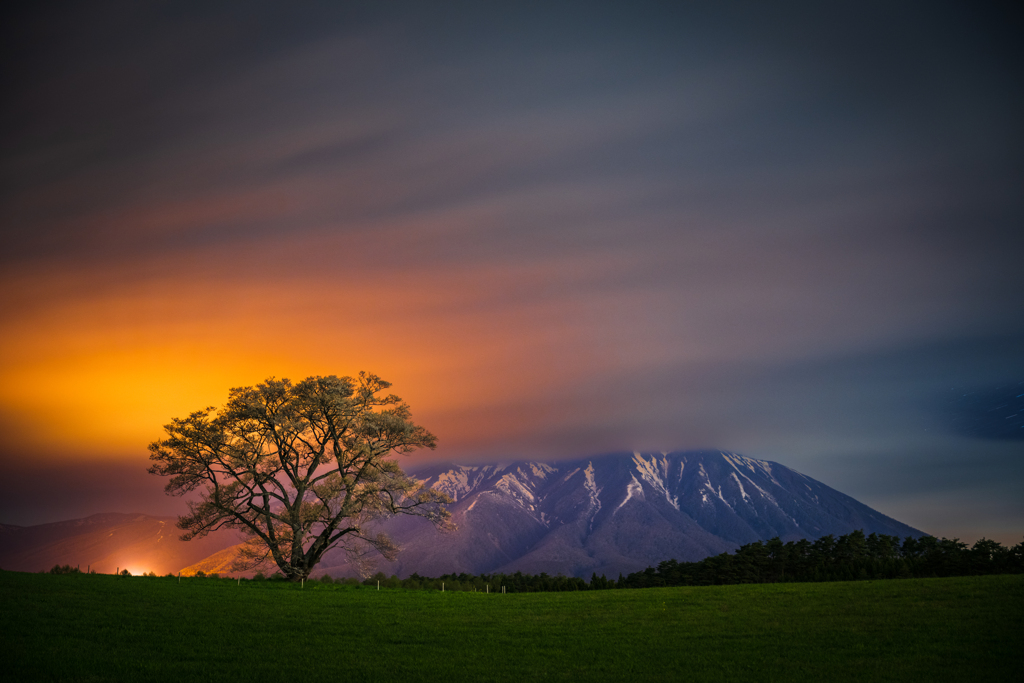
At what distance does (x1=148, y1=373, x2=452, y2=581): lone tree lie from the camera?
4609cm

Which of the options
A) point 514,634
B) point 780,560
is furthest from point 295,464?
point 780,560

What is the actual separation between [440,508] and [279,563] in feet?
39.7

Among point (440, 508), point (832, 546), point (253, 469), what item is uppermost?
point (253, 469)

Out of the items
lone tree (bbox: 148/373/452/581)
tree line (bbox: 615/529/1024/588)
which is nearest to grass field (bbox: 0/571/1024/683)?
lone tree (bbox: 148/373/452/581)

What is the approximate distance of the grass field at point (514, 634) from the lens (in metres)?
19.8

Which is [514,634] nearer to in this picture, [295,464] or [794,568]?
[295,464]

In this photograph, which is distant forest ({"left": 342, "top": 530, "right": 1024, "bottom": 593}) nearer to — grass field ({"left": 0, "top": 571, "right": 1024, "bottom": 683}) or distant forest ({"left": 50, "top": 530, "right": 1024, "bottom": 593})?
distant forest ({"left": 50, "top": 530, "right": 1024, "bottom": 593})

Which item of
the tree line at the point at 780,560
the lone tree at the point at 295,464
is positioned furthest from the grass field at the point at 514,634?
the tree line at the point at 780,560

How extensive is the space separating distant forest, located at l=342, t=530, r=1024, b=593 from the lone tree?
5.52 metres

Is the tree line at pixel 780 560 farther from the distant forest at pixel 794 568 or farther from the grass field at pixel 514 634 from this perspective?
the grass field at pixel 514 634

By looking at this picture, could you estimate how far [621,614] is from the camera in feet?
99.3

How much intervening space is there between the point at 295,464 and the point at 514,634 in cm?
2747

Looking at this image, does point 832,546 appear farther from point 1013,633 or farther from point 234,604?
point 234,604

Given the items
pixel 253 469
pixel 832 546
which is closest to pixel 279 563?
pixel 253 469
